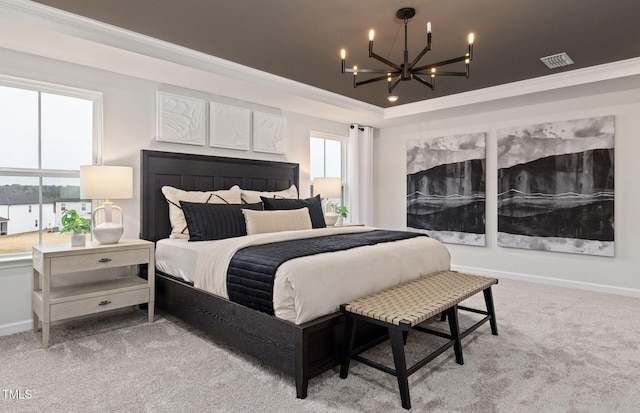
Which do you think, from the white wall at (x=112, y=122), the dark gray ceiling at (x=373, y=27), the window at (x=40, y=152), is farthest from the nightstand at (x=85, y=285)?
the dark gray ceiling at (x=373, y=27)

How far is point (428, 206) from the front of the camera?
5688 millimetres

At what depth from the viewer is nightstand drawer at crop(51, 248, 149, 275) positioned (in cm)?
277

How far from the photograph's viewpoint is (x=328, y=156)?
582cm

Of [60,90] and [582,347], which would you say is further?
[60,90]

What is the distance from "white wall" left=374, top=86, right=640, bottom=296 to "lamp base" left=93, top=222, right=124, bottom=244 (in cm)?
420

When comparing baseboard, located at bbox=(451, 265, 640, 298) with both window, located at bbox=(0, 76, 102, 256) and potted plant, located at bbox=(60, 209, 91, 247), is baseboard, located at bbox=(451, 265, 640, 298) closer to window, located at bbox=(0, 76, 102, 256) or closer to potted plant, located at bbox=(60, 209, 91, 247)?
potted plant, located at bbox=(60, 209, 91, 247)

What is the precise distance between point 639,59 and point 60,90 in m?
5.21

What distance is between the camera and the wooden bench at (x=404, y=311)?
1939 mm

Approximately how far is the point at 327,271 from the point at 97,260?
1.89 metres

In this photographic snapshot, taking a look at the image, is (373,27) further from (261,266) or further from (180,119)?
(180,119)

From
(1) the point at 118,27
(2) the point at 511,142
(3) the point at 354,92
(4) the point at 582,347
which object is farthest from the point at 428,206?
(1) the point at 118,27

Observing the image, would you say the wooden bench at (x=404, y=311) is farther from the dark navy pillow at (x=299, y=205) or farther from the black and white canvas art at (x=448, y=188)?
the black and white canvas art at (x=448, y=188)

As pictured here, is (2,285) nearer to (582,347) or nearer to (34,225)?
(34,225)

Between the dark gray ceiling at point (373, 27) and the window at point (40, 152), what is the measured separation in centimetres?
95
